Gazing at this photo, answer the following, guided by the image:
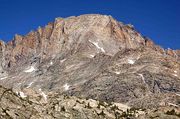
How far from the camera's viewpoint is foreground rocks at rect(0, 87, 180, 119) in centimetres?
11838

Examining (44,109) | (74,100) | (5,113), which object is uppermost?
(74,100)

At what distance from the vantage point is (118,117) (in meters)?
148

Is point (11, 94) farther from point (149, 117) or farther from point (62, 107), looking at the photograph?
point (149, 117)

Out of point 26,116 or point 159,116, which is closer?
point 26,116

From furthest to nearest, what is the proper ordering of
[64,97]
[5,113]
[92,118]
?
[64,97]
[92,118]
[5,113]

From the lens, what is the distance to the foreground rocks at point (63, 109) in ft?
388

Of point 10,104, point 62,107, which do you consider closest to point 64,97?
point 62,107

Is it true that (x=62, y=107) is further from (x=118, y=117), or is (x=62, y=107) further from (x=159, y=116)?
(x=159, y=116)

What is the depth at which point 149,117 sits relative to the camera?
144500 mm

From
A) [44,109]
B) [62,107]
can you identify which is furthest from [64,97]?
[44,109]

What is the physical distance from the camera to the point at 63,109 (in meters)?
141

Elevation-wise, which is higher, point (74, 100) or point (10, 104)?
point (74, 100)

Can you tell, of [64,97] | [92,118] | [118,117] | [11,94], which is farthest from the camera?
[64,97]

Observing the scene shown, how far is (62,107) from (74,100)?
40.1 feet
